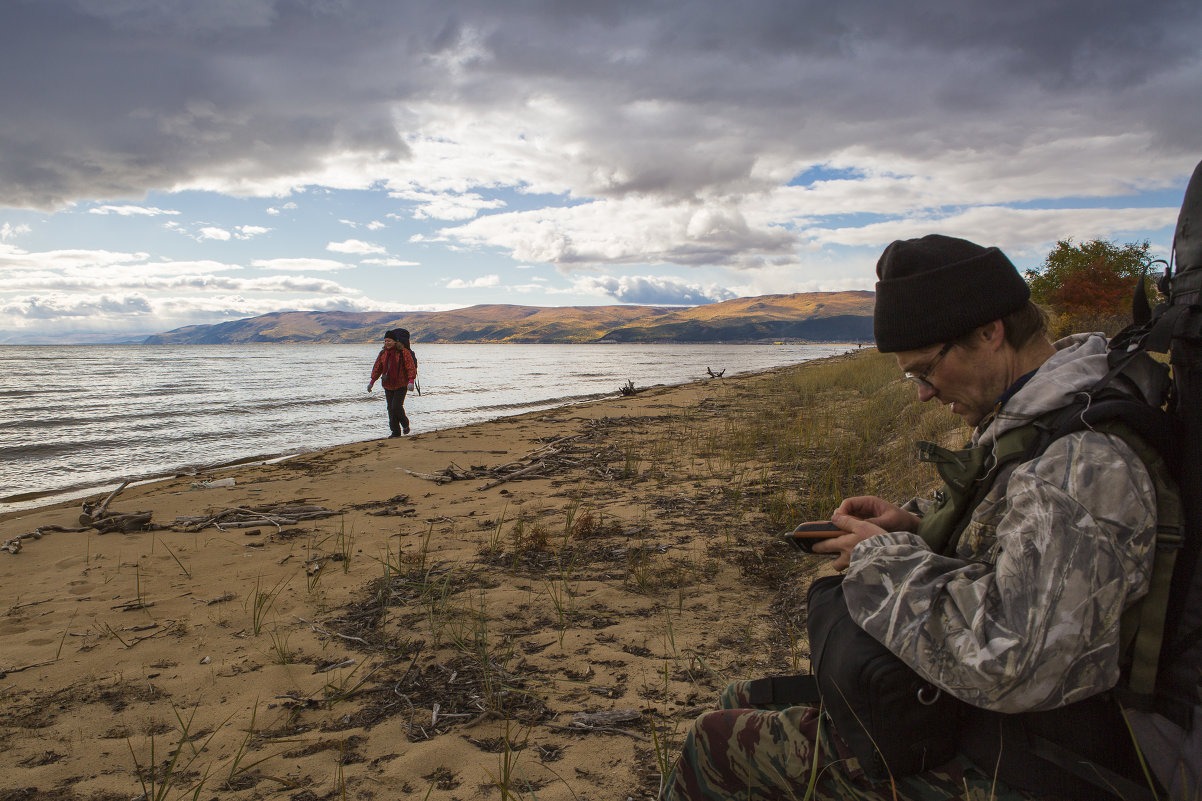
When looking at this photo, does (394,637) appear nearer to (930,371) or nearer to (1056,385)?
(930,371)

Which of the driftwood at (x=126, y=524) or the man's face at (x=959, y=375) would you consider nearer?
the man's face at (x=959, y=375)

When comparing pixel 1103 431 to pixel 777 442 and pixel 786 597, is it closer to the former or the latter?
pixel 786 597

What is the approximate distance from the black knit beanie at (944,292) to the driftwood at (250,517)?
20.6 feet

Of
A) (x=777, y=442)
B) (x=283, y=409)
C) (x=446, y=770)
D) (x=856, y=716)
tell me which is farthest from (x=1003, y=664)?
(x=283, y=409)

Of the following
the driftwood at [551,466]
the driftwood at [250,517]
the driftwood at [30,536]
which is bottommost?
the driftwood at [551,466]

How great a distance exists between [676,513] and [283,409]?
19.9m

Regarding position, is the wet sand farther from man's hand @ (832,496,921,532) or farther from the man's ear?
the man's ear

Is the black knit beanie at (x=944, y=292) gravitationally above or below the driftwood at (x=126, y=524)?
above

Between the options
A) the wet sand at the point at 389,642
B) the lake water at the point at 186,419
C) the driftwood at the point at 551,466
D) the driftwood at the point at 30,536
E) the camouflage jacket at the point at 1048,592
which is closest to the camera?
the camouflage jacket at the point at 1048,592

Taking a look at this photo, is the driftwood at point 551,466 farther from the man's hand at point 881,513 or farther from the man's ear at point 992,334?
the man's ear at point 992,334

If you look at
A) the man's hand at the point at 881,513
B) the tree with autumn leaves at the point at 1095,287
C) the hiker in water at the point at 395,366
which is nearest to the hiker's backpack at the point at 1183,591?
the man's hand at the point at 881,513

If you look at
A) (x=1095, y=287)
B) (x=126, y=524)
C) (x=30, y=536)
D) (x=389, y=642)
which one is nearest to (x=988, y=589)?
(x=389, y=642)

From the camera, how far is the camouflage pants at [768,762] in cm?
158

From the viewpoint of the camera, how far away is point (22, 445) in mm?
14320
